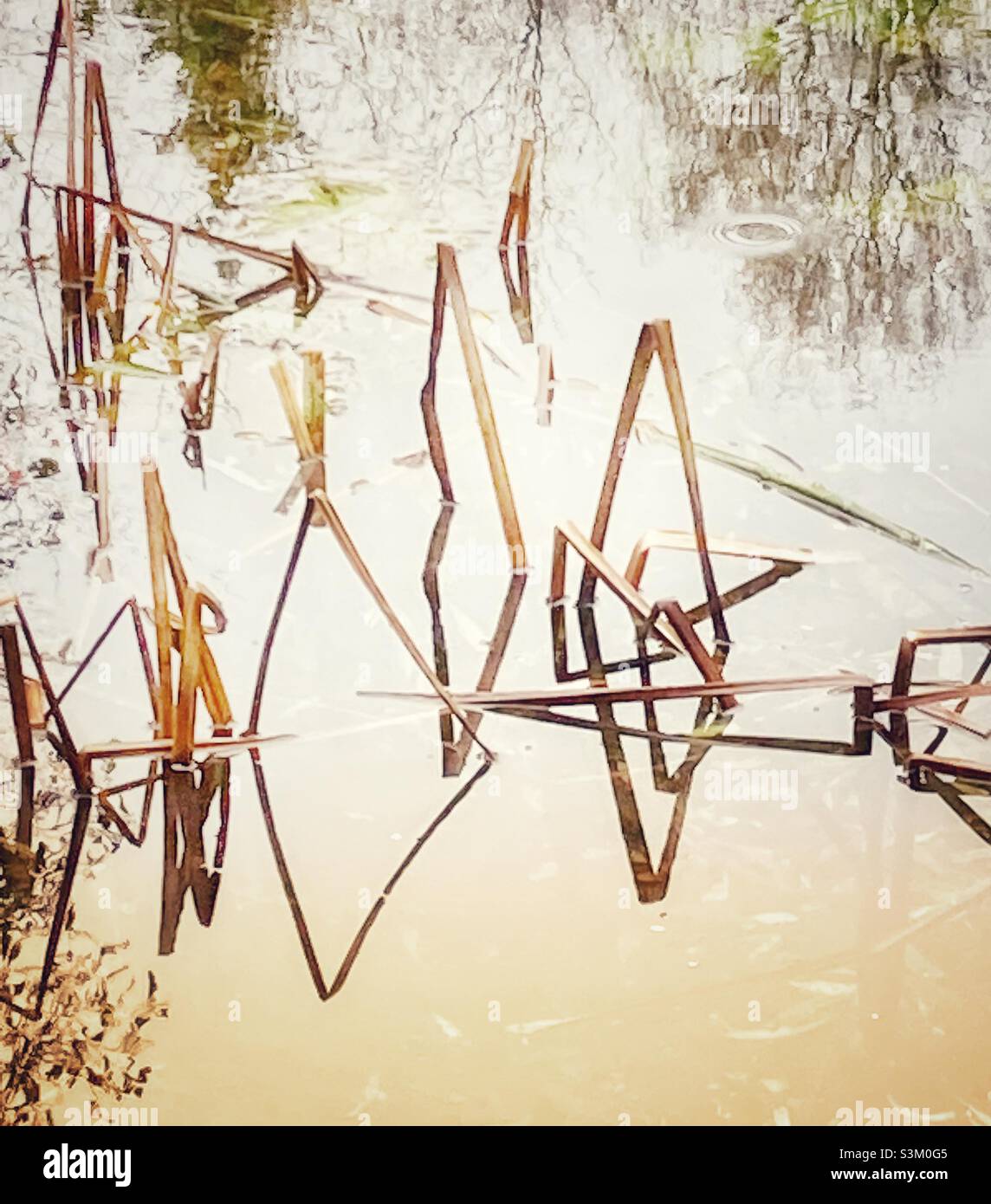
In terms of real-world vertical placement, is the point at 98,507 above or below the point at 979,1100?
above

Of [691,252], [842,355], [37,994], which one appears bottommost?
[37,994]

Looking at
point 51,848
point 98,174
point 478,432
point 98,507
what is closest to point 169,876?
point 51,848

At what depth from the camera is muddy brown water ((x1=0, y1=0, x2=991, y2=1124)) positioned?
1820 mm

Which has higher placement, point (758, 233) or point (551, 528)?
point (758, 233)

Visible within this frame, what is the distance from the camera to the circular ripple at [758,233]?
1.84 m

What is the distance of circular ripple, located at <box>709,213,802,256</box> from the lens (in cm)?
184

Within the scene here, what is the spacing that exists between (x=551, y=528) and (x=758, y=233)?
47cm

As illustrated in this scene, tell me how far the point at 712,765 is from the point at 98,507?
0.86m

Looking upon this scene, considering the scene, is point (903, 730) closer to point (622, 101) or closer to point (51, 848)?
point (622, 101)

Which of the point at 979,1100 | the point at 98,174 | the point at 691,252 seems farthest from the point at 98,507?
the point at 979,1100

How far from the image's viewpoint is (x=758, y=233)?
1844mm

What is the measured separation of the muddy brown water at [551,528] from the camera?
5.97 feet

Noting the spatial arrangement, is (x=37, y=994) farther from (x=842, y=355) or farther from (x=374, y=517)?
(x=842, y=355)

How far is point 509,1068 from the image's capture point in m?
1.84
